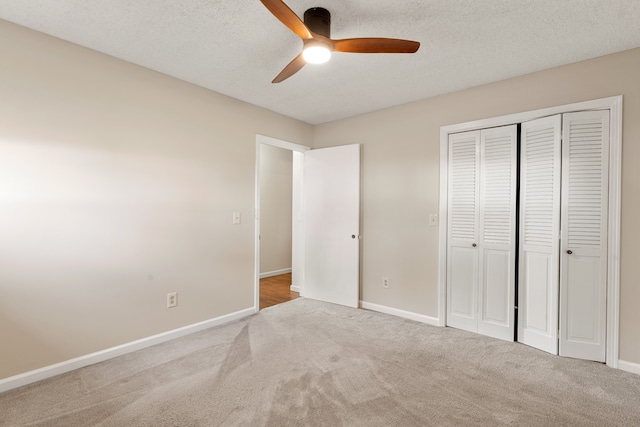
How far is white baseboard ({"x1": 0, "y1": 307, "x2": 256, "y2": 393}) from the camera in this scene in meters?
2.09

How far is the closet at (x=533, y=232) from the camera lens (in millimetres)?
2465

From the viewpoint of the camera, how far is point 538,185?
2.70 m

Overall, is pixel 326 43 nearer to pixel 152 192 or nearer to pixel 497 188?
pixel 152 192

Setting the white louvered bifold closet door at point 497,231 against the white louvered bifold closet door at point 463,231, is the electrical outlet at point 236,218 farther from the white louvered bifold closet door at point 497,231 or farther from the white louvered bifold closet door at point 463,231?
the white louvered bifold closet door at point 497,231

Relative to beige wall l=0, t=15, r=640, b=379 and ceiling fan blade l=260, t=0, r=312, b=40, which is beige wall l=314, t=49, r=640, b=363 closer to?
beige wall l=0, t=15, r=640, b=379

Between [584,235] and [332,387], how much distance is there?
2335 mm

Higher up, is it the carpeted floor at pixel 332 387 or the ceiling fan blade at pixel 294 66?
the ceiling fan blade at pixel 294 66

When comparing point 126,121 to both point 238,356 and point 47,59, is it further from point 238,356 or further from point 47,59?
point 238,356

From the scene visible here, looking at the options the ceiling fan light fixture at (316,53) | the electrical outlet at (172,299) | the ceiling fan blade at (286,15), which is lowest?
the electrical outlet at (172,299)

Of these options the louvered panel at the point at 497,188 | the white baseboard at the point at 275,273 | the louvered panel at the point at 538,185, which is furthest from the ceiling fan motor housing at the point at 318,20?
the white baseboard at the point at 275,273

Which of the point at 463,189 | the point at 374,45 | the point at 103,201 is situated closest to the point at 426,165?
the point at 463,189

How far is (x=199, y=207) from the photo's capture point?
3.11 meters

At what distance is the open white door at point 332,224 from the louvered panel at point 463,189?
1127mm

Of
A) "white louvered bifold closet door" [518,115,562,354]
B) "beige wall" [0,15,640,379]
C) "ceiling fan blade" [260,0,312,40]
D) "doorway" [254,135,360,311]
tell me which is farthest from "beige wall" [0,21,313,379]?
"white louvered bifold closet door" [518,115,562,354]
